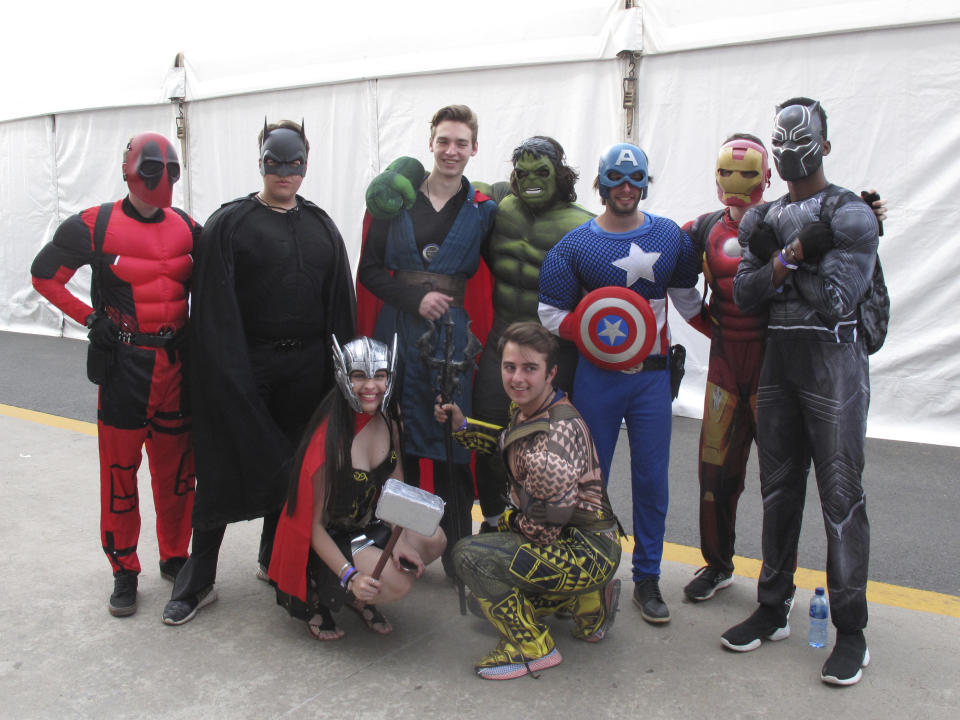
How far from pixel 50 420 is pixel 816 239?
555 centimetres

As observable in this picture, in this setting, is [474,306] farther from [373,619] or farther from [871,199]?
Result: [871,199]

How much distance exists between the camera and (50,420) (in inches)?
247

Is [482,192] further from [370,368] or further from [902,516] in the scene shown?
[902,516]

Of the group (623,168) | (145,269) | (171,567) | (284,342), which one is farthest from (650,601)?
(145,269)

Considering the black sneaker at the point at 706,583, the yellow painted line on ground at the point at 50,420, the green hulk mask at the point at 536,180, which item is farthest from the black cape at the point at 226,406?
the yellow painted line on ground at the point at 50,420

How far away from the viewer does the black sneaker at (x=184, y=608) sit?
3203mm

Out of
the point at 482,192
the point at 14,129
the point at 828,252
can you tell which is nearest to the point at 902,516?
the point at 828,252

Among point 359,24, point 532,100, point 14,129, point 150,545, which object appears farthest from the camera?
point 14,129

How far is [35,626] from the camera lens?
3.17 meters

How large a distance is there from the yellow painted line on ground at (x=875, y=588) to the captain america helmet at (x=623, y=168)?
1314 mm

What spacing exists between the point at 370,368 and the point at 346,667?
39.4 inches

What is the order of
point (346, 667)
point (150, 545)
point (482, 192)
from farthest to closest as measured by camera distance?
point (150, 545), point (482, 192), point (346, 667)

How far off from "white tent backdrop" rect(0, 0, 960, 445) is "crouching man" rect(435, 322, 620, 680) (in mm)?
3717

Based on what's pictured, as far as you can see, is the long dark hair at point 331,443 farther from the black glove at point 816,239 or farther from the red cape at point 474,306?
the black glove at point 816,239
